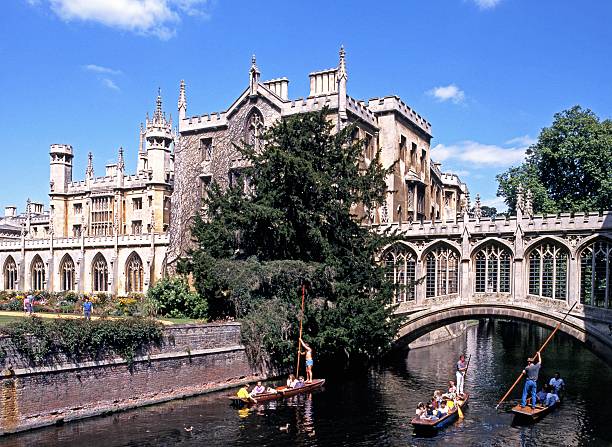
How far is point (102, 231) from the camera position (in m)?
59.9

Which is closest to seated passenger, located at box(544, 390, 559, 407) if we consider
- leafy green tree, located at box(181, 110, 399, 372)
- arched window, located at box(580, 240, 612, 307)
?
arched window, located at box(580, 240, 612, 307)

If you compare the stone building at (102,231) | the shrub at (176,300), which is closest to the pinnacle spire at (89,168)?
the stone building at (102,231)

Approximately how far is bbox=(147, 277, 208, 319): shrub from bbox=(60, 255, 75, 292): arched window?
23.0 metres

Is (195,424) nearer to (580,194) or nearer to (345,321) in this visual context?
(345,321)

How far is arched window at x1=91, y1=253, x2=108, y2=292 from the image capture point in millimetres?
53531

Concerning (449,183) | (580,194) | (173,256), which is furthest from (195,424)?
(449,183)

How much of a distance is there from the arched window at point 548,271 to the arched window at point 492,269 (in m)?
1.17

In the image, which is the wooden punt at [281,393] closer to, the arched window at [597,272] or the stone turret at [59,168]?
the arched window at [597,272]

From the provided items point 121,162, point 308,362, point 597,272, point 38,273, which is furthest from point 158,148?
point 597,272

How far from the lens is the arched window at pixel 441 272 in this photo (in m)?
32.7

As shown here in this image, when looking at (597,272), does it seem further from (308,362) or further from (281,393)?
(281,393)

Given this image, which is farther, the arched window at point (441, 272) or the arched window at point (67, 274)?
the arched window at point (67, 274)

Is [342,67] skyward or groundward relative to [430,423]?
skyward

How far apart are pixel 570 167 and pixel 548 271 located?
1353 cm
